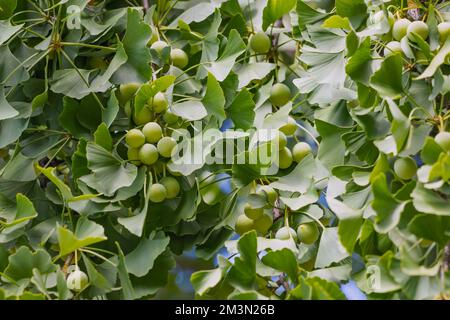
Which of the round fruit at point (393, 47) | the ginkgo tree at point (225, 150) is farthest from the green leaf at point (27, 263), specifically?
the round fruit at point (393, 47)

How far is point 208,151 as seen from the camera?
3.20 ft

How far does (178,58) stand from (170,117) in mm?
142

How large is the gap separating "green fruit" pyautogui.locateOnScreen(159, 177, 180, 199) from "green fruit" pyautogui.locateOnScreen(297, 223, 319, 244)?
18 cm

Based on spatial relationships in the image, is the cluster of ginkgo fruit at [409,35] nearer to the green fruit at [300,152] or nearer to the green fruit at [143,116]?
the green fruit at [300,152]

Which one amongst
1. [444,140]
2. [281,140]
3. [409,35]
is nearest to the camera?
[444,140]

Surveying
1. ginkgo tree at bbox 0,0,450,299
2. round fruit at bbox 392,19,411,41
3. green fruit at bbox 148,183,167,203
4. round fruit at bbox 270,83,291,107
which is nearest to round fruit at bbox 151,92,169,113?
ginkgo tree at bbox 0,0,450,299

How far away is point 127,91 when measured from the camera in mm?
1096

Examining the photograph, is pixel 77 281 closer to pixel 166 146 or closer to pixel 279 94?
pixel 166 146

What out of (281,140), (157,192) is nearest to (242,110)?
(281,140)

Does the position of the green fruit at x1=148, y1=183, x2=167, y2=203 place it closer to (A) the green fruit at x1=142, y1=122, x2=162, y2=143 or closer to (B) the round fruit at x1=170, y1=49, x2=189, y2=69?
(A) the green fruit at x1=142, y1=122, x2=162, y2=143

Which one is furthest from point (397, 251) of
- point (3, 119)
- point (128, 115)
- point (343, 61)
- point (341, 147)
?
point (3, 119)

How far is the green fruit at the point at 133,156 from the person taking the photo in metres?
1.04

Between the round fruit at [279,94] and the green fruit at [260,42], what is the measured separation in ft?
0.23

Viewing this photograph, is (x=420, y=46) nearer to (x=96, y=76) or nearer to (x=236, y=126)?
(x=236, y=126)
